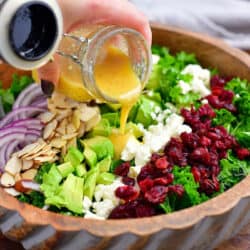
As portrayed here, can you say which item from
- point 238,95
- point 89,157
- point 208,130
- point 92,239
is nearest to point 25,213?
point 92,239

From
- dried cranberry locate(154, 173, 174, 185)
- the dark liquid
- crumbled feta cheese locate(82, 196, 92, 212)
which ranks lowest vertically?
crumbled feta cheese locate(82, 196, 92, 212)

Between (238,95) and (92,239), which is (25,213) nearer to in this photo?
(92,239)

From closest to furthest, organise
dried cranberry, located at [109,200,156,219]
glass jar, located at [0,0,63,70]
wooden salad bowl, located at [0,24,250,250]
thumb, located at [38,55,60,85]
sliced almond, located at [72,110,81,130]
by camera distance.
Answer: glass jar, located at [0,0,63,70] → wooden salad bowl, located at [0,24,250,250] → dried cranberry, located at [109,200,156,219] → thumb, located at [38,55,60,85] → sliced almond, located at [72,110,81,130]

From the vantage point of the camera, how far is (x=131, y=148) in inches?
58.0

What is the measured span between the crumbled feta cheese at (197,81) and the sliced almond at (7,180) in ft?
1.67

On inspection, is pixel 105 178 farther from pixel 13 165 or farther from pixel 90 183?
pixel 13 165

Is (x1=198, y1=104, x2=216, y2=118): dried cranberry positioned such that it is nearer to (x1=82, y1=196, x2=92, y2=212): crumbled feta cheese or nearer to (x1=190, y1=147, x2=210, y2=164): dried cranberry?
(x1=190, y1=147, x2=210, y2=164): dried cranberry

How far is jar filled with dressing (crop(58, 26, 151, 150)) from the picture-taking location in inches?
52.3

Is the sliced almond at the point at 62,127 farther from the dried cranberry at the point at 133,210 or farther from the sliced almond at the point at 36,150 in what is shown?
the dried cranberry at the point at 133,210

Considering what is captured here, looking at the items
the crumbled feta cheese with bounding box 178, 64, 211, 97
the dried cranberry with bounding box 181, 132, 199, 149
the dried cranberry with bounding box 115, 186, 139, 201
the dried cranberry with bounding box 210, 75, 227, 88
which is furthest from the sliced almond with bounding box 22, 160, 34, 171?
the dried cranberry with bounding box 210, 75, 227, 88

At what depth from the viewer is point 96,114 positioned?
1.54 m

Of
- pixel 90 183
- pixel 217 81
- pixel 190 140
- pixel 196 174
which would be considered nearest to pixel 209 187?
pixel 196 174

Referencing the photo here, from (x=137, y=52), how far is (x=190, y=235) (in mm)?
410

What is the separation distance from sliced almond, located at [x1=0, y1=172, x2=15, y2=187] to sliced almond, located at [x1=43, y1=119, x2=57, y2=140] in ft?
0.42
